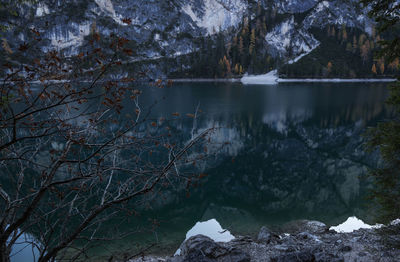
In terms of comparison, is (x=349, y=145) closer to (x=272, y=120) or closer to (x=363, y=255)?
(x=272, y=120)

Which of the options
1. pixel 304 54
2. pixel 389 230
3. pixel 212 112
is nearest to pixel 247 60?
pixel 304 54

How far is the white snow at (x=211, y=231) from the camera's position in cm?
1374

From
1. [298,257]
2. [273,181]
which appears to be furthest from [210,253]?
[273,181]

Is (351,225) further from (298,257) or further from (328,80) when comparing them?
(328,80)

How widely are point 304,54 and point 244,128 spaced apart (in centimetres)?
17897

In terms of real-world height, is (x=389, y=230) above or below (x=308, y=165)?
above

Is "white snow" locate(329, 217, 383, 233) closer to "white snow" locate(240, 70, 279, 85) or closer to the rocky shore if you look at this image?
the rocky shore

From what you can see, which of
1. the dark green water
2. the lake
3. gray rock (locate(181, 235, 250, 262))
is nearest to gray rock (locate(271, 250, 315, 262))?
gray rock (locate(181, 235, 250, 262))

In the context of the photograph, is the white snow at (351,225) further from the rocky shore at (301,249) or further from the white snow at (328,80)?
the white snow at (328,80)

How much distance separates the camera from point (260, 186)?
2145 centimetres

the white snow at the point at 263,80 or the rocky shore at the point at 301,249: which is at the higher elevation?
the white snow at the point at 263,80

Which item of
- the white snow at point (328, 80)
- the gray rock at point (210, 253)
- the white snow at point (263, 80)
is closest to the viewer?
the gray rock at point (210, 253)

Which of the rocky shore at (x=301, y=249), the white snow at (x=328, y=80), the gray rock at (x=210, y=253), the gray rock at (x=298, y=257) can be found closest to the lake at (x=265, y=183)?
the rocky shore at (x=301, y=249)

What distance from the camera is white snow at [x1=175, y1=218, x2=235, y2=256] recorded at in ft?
45.1
